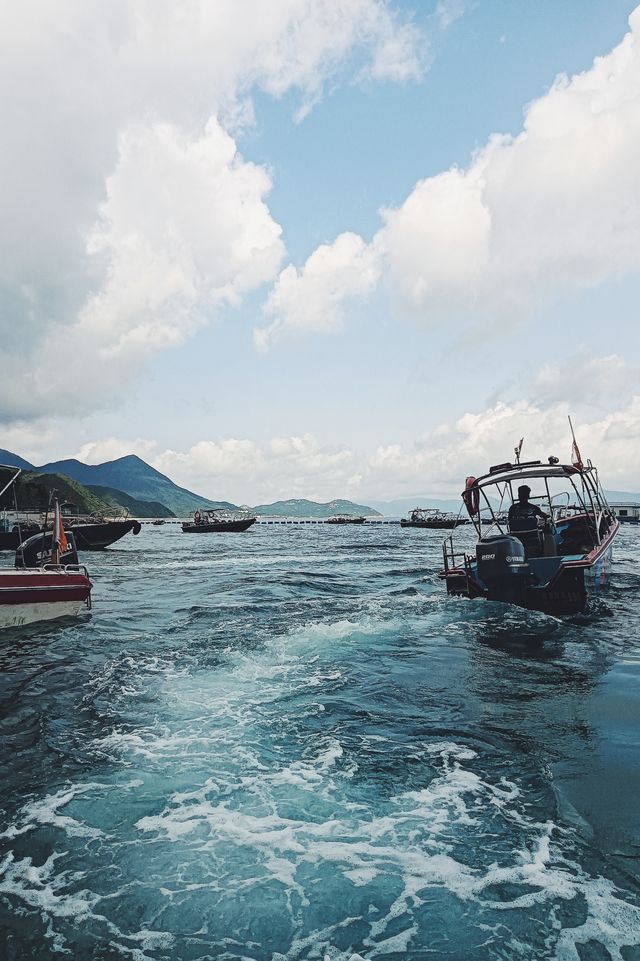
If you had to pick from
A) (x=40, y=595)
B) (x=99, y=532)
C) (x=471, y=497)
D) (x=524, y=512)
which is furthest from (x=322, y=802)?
(x=99, y=532)

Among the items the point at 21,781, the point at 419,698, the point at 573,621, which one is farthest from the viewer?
the point at 573,621

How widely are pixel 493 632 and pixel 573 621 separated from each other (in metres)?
2.76

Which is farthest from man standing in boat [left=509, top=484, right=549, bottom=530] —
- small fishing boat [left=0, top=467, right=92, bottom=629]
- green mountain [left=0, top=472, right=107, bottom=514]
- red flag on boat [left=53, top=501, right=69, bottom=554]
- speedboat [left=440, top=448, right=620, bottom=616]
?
green mountain [left=0, top=472, right=107, bottom=514]

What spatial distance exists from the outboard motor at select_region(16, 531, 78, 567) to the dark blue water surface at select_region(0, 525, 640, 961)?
7703 mm

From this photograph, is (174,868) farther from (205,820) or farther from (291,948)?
(291,948)

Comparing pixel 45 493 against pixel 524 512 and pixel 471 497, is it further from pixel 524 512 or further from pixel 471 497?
pixel 524 512

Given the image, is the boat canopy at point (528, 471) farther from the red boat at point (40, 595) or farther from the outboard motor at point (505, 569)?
the red boat at point (40, 595)

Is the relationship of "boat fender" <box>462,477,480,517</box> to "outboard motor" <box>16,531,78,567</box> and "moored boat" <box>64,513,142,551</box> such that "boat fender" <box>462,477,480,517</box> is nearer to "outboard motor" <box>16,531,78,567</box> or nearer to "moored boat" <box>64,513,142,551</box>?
"outboard motor" <box>16,531,78,567</box>

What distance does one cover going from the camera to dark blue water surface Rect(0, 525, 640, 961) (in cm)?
364

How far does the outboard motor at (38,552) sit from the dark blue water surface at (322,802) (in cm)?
770

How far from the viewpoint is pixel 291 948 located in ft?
11.4

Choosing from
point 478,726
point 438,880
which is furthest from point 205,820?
point 478,726

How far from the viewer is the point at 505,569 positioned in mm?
13109

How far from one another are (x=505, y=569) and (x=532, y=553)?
420 cm
